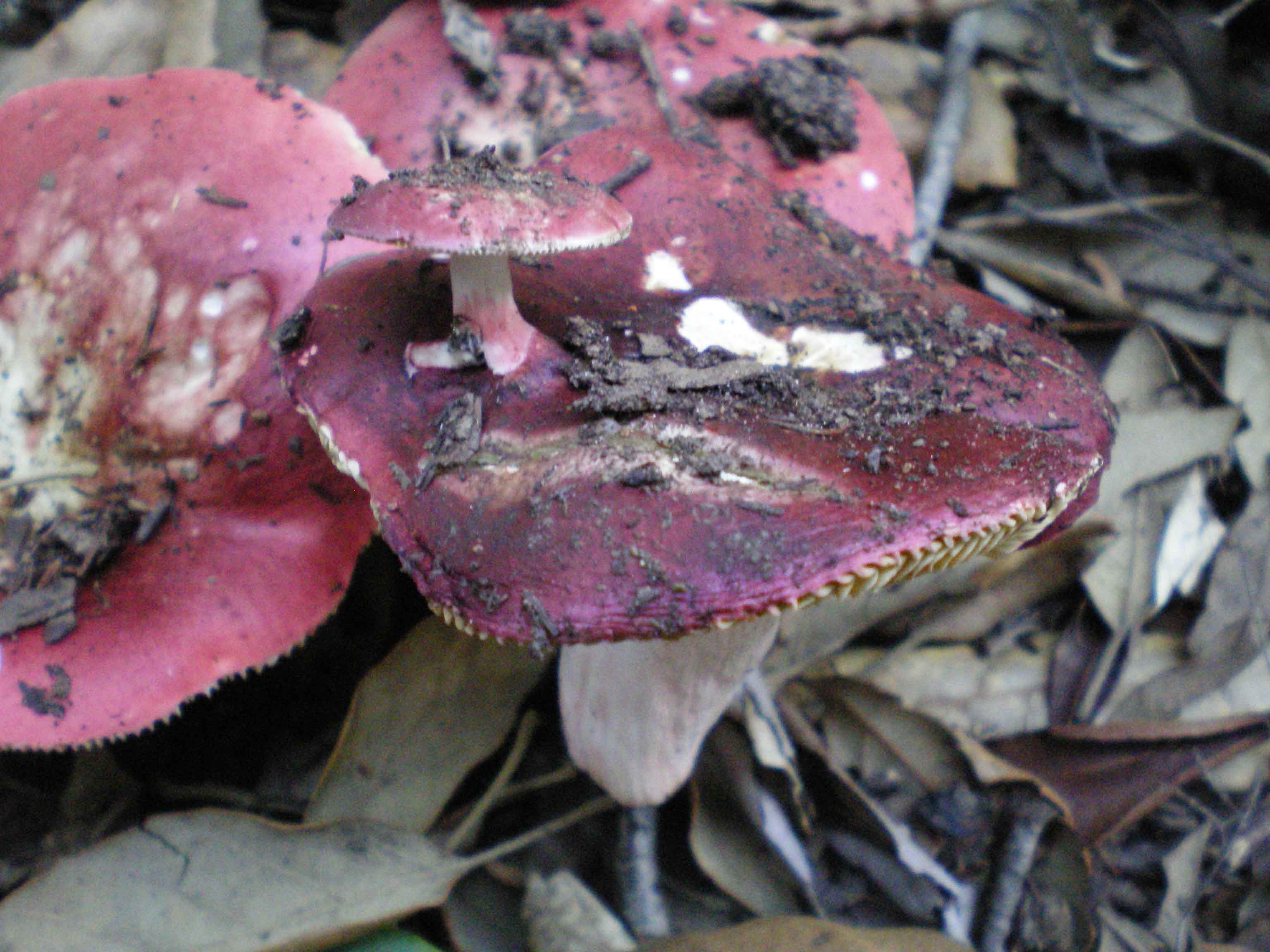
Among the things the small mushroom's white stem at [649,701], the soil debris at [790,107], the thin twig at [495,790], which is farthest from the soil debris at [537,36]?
the thin twig at [495,790]

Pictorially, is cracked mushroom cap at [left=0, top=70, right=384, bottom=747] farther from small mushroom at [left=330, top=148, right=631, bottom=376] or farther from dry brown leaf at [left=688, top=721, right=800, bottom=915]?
dry brown leaf at [left=688, top=721, right=800, bottom=915]

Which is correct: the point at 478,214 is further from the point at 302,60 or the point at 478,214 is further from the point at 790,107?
the point at 302,60

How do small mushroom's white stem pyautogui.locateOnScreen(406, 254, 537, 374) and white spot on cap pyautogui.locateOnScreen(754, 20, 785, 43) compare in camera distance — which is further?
white spot on cap pyautogui.locateOnScreen(754, 20, 785, 43)

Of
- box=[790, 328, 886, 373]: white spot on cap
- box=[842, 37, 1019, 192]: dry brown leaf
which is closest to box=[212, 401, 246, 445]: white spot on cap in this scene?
box=[790, 328, 886, 373]: white spot on cap

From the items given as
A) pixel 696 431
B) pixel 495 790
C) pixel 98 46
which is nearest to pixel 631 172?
pixel 696 431

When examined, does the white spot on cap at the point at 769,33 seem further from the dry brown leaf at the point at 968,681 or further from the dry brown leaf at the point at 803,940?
the dry brown leaf at the point at 803,940

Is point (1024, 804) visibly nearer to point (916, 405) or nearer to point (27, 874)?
point (916, 405)

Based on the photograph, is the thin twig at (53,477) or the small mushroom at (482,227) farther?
the thin twig at (53,477)
